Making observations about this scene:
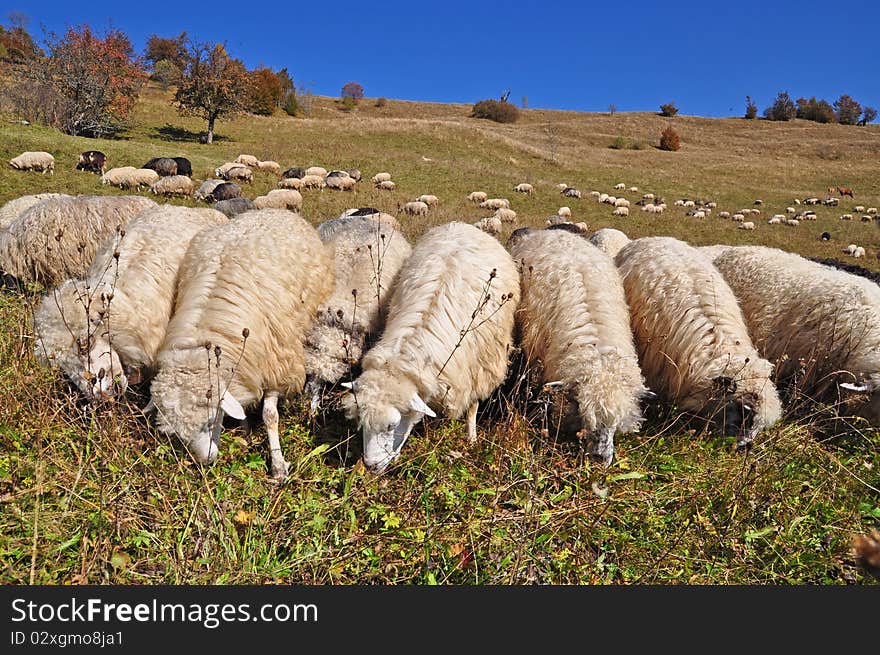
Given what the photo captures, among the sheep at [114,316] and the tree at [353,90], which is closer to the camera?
the sheep at [114,316]

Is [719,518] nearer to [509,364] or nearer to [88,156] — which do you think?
[509,364]

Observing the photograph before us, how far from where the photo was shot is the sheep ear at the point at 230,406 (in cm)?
410

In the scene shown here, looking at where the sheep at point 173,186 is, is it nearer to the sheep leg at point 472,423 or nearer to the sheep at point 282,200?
the sheep at point 282,200

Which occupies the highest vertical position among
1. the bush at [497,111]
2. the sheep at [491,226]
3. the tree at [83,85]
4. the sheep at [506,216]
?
the bush at [497,111]

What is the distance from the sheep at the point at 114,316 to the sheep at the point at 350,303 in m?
1.64

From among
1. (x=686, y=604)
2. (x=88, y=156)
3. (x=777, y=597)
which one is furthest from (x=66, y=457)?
(x=88, y=156)

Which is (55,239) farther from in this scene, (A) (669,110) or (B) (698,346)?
(A) (669,110)

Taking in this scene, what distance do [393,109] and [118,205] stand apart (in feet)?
247

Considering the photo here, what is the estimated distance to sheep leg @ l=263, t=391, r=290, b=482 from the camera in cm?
427

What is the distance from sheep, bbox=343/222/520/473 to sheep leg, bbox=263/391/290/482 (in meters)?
0.70

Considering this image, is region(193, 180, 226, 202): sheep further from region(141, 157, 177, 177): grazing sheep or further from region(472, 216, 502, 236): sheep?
region(472, 216, 502, 236): sheep

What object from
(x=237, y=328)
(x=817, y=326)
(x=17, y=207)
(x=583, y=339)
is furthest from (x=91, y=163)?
(x=817, y=326)

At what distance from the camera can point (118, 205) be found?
27.8 feet

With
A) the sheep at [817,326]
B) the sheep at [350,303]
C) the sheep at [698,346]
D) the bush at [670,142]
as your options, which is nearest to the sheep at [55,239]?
the sheep at [350,303]
